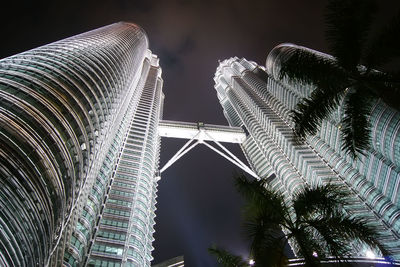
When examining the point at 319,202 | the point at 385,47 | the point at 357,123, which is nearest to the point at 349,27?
the point at 385,47

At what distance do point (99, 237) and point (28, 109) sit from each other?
24684mm

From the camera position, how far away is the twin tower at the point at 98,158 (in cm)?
2223

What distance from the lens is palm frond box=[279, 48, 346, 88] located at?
55.7 ft

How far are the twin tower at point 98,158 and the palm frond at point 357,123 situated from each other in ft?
9.42

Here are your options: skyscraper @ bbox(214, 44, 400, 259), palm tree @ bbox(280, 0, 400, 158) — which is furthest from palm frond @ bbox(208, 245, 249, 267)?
palm tree @ bbox(280, 0, 400, 158)

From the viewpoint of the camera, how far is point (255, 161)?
102875 millimetres

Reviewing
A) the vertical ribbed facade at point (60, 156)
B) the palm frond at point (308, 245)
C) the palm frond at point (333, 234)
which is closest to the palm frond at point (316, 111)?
the palm frond at point (333, 234)

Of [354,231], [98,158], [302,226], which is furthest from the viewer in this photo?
[98,158]

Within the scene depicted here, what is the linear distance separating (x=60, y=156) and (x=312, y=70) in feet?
70.6

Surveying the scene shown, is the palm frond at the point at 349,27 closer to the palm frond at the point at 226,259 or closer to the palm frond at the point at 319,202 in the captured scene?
the palm frond at the point at 319,202

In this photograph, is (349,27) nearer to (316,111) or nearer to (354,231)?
(316,111)

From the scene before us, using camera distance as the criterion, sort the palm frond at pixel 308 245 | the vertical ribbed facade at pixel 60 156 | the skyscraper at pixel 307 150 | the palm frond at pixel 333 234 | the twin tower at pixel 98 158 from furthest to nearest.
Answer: the skyscraper at pixel 307 150 → the twin tower at pixel 98 158 → the vertical ribbed facade at pixel 60 156 → the palm frond at pixel 333 234 → the palm frond at pixel 308 245

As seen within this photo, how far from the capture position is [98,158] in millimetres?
41625

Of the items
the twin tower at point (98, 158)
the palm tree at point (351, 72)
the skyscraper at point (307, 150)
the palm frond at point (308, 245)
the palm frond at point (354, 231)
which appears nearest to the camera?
the palm frond at point (308, 245)
